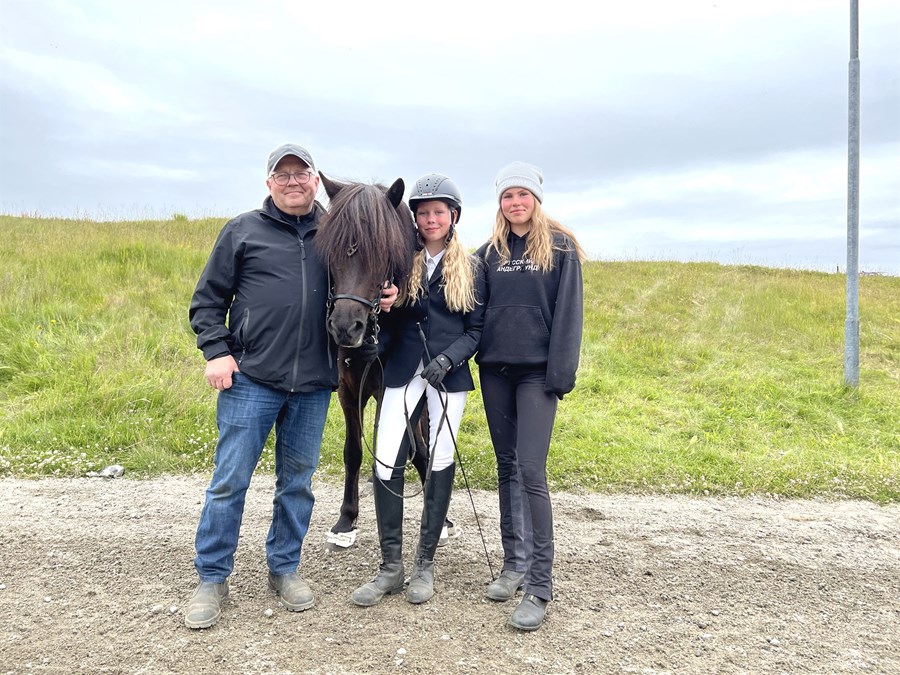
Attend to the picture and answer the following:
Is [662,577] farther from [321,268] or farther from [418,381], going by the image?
[321,268]

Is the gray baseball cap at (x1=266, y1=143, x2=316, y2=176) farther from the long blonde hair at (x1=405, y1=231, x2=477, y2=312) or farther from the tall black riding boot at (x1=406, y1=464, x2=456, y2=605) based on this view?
the tall black riding boot at (x1=406, y1=464, x2=456, y2=605)

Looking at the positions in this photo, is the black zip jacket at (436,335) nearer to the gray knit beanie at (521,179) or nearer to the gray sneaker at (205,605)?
the gray knit beanie at (521,179)

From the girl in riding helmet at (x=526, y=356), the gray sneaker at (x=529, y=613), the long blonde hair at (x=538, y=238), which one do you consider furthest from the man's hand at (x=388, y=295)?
the gray sneaker at (x=529, y=613)

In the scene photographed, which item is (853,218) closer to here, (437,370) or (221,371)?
(437,370)

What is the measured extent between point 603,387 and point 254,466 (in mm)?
5739

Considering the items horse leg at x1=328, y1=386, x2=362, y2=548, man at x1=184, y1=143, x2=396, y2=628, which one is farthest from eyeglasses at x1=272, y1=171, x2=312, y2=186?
horse leg at x1=328, y1=386, x2=362, y2=548

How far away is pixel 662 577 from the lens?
3.50 m

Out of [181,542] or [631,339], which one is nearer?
[181,542]

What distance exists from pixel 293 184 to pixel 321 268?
1.56 feet

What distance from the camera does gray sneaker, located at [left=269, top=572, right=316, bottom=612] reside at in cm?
309

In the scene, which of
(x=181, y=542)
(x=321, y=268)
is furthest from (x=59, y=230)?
(x=321, y=268)

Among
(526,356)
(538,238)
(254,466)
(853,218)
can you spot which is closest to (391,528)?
(254,466)

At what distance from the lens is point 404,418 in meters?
3.31

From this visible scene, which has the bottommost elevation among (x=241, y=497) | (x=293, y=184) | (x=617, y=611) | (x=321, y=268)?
(x=617, y=611)
